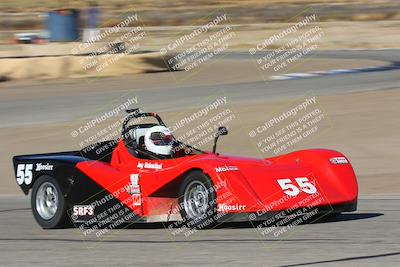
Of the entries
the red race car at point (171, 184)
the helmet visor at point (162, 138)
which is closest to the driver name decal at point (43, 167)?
the red race car at point (171, 184)

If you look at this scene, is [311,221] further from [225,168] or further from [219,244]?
[219,244]

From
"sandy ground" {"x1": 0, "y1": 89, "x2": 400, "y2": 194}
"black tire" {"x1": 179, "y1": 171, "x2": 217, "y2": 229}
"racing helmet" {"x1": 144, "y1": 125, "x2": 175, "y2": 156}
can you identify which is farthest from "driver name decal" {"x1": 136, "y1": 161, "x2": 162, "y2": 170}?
"sandy ground" {"x1": 0, "y1": 89, "x2": 400, "y2": 194}

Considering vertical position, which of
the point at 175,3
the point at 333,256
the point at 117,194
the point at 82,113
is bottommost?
the point at 333,256

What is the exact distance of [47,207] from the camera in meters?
11.2

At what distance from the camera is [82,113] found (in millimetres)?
23453

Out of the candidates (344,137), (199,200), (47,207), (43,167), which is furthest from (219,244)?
(344,137)

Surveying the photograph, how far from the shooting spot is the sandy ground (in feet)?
52.0

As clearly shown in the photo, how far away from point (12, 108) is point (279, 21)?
33.6 meters

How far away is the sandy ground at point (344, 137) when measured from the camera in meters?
15.9

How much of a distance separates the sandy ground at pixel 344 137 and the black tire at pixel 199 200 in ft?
15.3

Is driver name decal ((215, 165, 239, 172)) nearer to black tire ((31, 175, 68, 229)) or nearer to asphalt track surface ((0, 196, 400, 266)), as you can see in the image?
asphalt track surface ((0, 196, 400, 266))

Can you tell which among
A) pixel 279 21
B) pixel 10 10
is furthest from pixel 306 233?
pixel 10 10

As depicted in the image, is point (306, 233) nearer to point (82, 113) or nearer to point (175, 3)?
point (82, 113)

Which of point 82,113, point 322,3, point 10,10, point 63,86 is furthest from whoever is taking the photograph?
point 10,10
